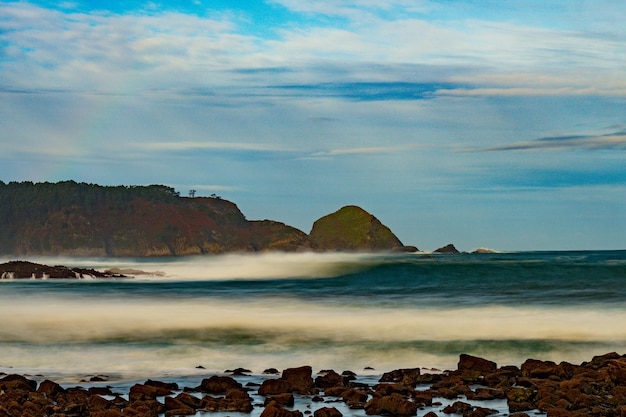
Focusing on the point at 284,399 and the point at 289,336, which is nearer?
the point at 284,399

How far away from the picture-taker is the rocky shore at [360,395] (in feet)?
46.3

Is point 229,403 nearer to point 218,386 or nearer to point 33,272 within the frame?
point 218,386

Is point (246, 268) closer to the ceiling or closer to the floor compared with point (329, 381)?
closer to the ceiling

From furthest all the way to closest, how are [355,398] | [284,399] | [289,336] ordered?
1. [289,336]
2. [355,398]
3. [284,399]

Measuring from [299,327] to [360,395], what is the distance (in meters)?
14.6

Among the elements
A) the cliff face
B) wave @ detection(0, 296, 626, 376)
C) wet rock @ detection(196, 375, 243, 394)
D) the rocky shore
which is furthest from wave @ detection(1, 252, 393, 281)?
wet rock @ detection(196, 375, 243, 394)

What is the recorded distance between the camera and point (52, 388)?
51.3 feet

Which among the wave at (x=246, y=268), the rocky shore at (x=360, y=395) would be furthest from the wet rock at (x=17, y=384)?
the wave at (x=246, y=268)

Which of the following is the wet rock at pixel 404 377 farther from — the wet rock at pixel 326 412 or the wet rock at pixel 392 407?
the wet rock at pixel 326 412

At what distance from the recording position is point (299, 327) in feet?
97.9

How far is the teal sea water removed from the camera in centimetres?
2288

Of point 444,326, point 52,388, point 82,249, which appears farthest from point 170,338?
point 82,249

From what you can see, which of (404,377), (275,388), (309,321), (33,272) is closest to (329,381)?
(275,388)

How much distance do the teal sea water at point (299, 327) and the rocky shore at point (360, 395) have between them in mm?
3802
